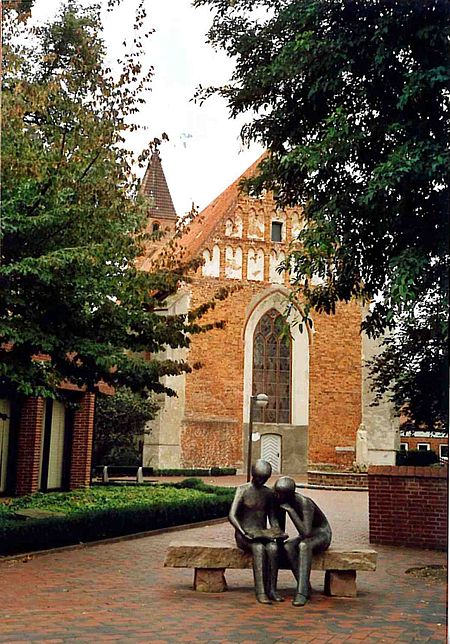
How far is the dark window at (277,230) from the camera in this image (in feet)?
112

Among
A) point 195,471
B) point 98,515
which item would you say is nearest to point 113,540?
point 98,515

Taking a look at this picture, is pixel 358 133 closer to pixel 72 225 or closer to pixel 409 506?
pixel 72 225

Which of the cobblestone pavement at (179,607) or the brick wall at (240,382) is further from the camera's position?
the brick wall at (240,382)

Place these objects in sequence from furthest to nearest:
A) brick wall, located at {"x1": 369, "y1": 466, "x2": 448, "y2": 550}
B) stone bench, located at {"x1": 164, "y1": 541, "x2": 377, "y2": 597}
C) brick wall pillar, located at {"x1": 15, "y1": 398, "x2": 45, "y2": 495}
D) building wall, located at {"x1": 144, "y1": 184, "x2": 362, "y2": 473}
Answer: building wall, located at {"x1": 144, "y1": 184, "x2": 362, "y2": 473} < brick wall pillar, located at {"x1": 15, "y1": 398, "x2": 45, "y2": 495} < brick wall, located at {"x1": 369, "y1": 466, "x2": 448, "y2": 550} < stone bench, located at {"x1": 164, "y1": 541, "x2": 377, "y2": 597}

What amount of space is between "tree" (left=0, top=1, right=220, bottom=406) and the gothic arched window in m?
22.7

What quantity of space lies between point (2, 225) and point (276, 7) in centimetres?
398

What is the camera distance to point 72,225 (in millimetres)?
10203

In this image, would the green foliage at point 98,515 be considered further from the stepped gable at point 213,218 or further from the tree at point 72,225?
the stepped gable at point 213,218

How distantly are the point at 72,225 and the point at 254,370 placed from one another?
80.1 feet

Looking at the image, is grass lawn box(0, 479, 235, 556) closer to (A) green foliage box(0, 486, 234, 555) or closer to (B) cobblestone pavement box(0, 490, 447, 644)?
(A) green foliage box(0, 486, 234, 555)

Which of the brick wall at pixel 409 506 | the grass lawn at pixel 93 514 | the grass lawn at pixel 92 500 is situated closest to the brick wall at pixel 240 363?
the grass lawn at pixel 93 514

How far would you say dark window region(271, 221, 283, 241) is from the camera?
34188 millimetres

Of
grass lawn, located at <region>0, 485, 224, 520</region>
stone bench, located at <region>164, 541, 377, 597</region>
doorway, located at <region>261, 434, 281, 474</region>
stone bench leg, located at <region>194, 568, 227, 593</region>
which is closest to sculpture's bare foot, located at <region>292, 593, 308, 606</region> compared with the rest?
stone bench, located at <region>164, 541, 377, 597</region>

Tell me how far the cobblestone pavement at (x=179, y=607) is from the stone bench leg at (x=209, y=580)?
0.42 ft
